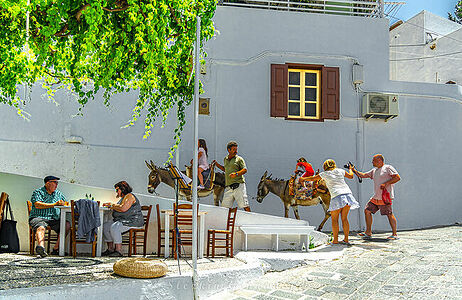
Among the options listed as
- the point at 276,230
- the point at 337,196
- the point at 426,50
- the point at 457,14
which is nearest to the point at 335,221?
the point at 337,196

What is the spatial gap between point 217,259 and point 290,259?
1.10 m

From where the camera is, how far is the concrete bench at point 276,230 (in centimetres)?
800

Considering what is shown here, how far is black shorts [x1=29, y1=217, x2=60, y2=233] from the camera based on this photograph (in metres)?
7.23

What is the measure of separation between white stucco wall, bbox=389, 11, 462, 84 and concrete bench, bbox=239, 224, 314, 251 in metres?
10.1

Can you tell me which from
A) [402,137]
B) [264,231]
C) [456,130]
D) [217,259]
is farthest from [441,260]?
[456,130]

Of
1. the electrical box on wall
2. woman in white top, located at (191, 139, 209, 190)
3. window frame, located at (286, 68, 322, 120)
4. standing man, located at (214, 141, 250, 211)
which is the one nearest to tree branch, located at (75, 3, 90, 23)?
woman in white top, located at (191, 139, 209, 190)

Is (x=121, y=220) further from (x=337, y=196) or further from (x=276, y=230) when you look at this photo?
(x=337, y=196)

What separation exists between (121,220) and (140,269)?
2.26 m

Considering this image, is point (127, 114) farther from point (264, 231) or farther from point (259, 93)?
point (264, 231)

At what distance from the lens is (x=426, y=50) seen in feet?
54.3

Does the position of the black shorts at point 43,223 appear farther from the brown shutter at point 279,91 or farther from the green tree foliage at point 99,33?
the brown shutter at point 279,91

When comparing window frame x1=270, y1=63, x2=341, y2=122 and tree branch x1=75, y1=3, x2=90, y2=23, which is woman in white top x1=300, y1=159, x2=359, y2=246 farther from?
tree branch x1=75, y1=3, x2=90, y2=23

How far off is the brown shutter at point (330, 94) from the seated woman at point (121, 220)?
239 inches

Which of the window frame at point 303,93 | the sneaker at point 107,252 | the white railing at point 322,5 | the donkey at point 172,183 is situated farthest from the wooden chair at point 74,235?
the white railing at point 322,5
